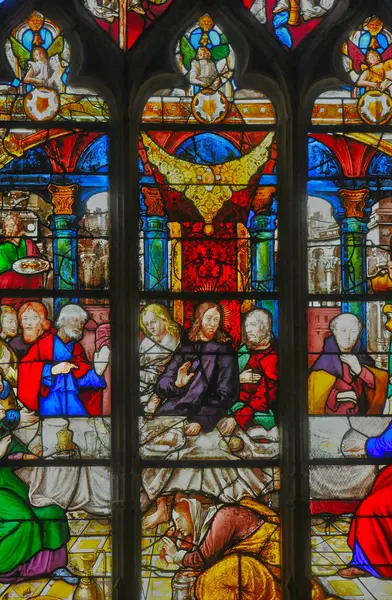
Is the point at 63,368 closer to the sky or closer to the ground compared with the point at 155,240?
closer to the ground

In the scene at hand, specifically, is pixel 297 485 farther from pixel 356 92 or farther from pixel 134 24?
pixel 134 24

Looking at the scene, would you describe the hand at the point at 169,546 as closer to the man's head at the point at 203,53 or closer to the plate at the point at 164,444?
the plate at the point at 164,444

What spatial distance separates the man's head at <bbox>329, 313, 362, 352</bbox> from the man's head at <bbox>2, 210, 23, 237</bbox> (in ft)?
6.87

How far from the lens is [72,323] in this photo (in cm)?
748

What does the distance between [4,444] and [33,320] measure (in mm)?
797

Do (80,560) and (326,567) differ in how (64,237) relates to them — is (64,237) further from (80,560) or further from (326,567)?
(326,567)

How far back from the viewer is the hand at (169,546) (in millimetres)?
7258

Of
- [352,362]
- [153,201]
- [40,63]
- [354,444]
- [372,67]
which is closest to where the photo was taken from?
[354,444]

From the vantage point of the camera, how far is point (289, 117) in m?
7.63

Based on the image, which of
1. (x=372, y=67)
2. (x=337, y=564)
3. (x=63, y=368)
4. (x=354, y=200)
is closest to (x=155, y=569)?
(x=337, y=564)

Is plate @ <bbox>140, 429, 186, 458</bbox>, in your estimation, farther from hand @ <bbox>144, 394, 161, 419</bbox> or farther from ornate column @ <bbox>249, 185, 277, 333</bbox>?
ornate column @ <bbox>249, 185, 277, 333</bbox>

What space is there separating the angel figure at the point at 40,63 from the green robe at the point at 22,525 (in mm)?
2513

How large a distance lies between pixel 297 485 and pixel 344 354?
910mm

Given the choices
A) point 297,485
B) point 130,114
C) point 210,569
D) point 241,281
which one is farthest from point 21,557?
point 130,114
